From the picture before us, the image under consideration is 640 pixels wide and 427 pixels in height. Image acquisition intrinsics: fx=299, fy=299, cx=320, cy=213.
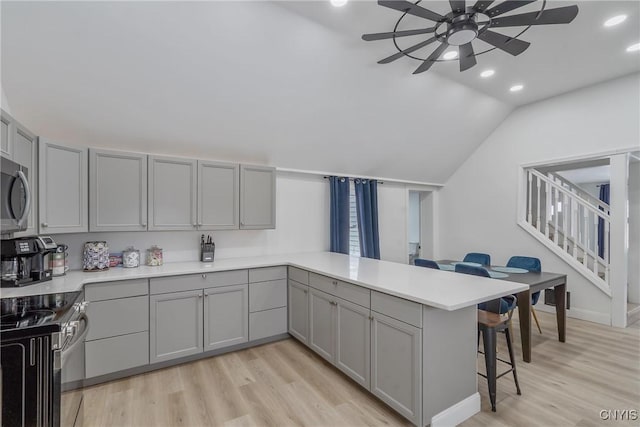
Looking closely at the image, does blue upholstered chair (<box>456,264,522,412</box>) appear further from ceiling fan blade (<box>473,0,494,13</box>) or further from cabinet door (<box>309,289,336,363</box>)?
ceiling fan blade (<box>473,0,494,13</box>)

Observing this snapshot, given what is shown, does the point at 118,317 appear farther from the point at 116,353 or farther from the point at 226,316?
the point at 226,316

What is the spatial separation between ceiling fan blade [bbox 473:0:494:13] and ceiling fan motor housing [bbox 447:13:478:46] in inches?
2.0

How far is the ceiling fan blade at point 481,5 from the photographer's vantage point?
69.8 inches

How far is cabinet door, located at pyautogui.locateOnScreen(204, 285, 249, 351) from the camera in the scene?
2912 mm

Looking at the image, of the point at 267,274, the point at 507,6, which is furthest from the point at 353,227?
the point at 507,6

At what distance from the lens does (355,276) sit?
98.2 inches

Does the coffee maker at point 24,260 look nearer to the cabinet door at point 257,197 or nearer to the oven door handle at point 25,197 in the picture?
the oven door handle at point 25,197

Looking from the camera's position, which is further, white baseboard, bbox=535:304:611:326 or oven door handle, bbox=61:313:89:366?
white baseboard, bbox=535:304:611:326

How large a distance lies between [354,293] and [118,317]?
6.50 ft

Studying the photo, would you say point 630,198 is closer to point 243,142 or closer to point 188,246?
point 243,142

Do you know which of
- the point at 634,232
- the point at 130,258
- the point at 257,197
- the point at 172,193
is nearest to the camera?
the point at 130,258

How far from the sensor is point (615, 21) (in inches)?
106

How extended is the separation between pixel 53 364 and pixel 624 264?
556 cm

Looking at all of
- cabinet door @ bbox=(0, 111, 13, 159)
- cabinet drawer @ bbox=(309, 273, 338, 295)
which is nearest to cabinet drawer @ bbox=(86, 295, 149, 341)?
cabinet door @ bbox=(0, 111, 13, 159)
